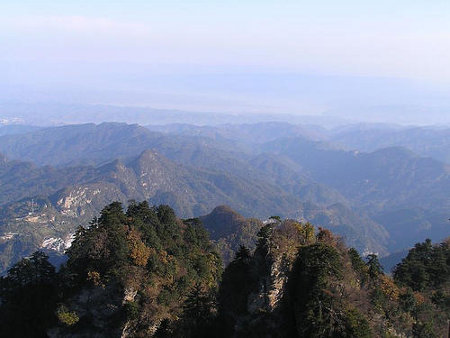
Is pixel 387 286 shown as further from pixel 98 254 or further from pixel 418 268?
pixel 98 254

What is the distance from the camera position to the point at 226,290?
2741cm

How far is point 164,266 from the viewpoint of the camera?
34438 mm

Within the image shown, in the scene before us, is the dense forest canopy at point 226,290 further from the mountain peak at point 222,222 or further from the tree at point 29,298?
the mountain peak at point 222,222

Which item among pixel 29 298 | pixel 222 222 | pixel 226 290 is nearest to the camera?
pixel 226 290

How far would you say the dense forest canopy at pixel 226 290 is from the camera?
23609mm

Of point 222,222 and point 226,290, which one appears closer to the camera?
point 226,290

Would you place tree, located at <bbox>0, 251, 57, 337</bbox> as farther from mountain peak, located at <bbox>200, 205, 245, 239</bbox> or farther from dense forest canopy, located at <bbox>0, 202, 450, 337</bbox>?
mountain peak, located at <bbox>200, 205, 245, 239</bbox>

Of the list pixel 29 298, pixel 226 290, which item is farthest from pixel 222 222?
pixel 226 290

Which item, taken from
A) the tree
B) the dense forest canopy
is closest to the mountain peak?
the dense forest canopy

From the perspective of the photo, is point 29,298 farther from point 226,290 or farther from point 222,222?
point 222,222

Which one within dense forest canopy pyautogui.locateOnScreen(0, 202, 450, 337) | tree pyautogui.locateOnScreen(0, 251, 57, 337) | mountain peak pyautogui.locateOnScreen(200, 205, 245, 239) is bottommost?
mountain peak pyautogui.locateOnScreen(200, 205, 245, 239)

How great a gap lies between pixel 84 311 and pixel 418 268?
30110 mm

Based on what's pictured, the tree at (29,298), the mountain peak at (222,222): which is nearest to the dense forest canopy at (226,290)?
the tree at (29,298)

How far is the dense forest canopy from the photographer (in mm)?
23609
